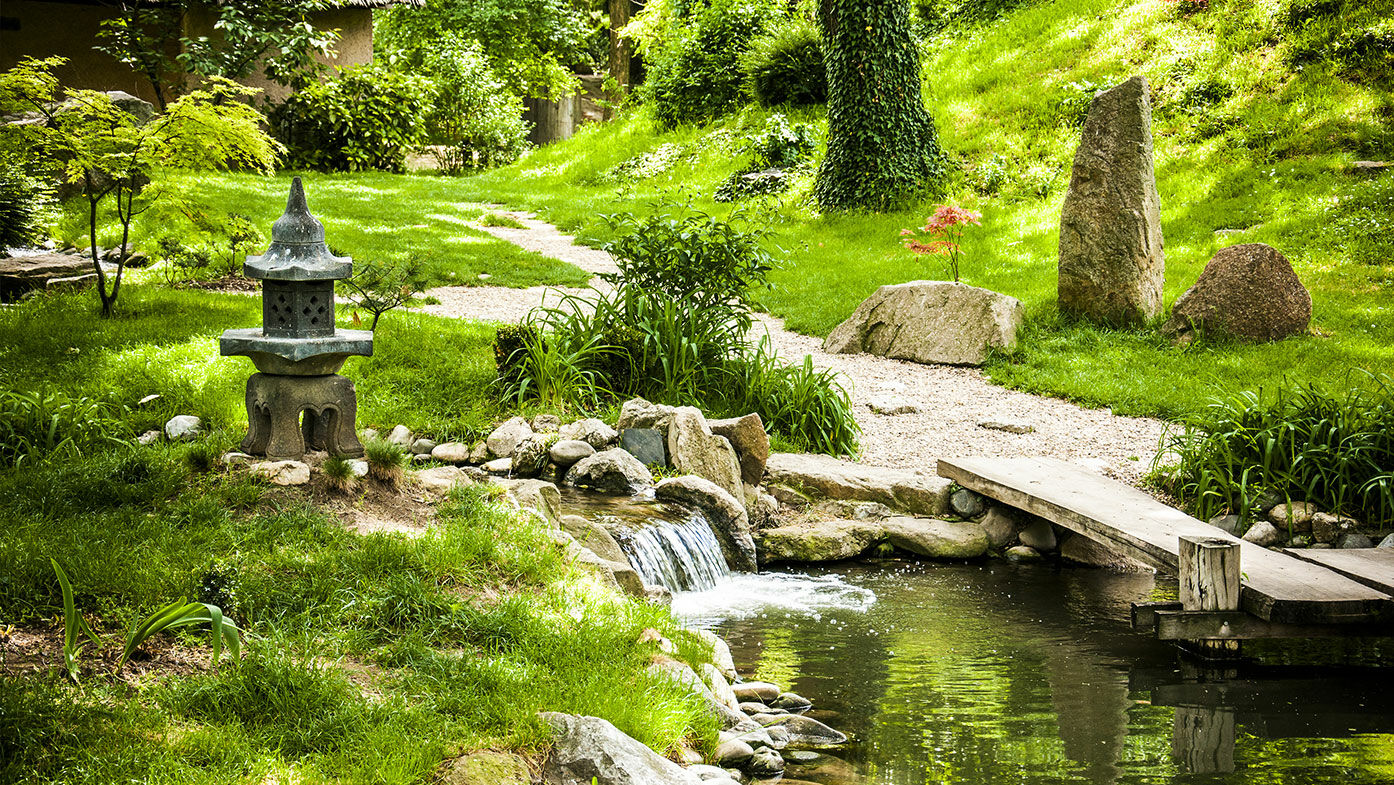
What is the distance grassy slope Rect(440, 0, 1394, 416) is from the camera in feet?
30.5

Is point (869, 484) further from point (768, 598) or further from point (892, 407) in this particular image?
point (892, 407)

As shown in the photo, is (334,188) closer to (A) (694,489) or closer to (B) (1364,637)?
(A) (694,489)

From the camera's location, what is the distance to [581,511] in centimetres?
605

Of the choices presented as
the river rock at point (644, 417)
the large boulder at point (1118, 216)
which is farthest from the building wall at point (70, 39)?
the large boulder at point (1118, 216)

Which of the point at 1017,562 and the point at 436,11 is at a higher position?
the point at 436,11

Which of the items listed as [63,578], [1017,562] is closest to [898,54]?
[1017,562]

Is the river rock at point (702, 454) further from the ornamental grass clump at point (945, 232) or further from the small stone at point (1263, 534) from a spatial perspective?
the ornamental grass clump at point (945, 232)

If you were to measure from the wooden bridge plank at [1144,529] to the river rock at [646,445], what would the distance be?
189 centimetres

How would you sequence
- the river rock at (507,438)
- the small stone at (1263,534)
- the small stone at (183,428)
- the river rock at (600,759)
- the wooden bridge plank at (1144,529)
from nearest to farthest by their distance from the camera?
the river rock at (600,759), the wooden bridge plank at (1144,529), the small stone at (183,428), the small stone at (1263,534), the river rock at (507,438)

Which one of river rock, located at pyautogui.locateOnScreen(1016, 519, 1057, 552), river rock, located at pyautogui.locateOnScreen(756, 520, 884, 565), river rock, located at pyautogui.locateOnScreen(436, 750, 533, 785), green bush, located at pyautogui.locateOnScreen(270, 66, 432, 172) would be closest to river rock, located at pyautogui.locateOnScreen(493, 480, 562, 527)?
river rock, located at pyautogui.locateOnScreen(756, 520, 884, 565)

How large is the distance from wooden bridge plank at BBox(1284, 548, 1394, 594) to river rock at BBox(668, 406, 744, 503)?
3.14 meters

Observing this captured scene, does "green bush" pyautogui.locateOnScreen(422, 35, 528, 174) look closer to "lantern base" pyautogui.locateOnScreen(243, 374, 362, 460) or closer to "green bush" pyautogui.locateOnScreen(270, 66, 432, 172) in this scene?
"green bush" pyautogui.locateOnScreen(270, 66, 432, 172)

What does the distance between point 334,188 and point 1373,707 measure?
52.0ft

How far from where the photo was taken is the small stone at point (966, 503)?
696cm
